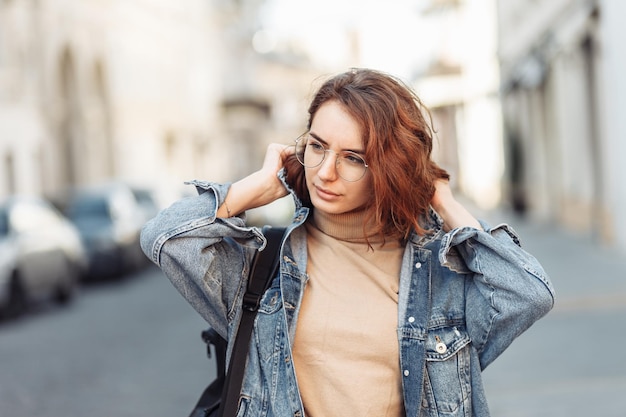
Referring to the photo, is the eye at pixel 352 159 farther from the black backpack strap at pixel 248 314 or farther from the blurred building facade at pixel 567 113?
the blurred building facade at pixel 567 113

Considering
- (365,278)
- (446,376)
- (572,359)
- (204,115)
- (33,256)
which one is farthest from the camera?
(204,115)

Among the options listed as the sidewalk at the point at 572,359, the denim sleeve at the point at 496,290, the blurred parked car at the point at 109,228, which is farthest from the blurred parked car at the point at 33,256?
the denim sleeve at the point at 496,290

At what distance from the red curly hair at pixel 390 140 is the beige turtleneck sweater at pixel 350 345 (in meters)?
0.14

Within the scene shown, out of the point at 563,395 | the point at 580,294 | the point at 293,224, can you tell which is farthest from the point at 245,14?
the point at 293,224

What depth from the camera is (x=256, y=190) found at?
274 centimetres

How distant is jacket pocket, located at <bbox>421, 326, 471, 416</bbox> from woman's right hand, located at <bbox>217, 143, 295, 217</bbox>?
64 centimetres

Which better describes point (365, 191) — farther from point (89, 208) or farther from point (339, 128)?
point (89, 208)

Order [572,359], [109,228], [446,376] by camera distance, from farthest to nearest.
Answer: [109,228]
[572,359]
[446,376]

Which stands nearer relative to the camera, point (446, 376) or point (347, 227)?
point (446, 376)

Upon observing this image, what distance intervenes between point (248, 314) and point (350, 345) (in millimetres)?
285

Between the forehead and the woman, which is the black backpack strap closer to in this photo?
the woman

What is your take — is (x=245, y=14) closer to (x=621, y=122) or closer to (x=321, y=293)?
(x=621, y=122)

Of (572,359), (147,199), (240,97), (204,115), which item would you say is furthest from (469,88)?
(572,359)

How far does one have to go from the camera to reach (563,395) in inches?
259
